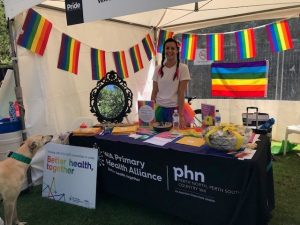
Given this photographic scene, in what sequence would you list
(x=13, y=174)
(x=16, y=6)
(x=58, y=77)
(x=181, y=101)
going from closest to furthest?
(x=13, y=174), (x=16, y=6), (x=181, y=101), (x=58, y=77)

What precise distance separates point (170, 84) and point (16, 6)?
153cm

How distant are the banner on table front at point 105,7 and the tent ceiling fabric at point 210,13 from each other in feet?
4.36

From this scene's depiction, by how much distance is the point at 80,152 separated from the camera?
7.99 ft

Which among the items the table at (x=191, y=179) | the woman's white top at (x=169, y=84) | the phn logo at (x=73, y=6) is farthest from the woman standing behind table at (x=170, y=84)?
the phn logo at (x=73, y=6)

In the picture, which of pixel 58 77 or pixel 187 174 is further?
pixel 58 77

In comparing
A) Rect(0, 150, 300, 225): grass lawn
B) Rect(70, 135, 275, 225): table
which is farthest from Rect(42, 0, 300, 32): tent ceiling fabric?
Rect(0, 150, 300, 225): grass lawn

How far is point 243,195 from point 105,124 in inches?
59.2

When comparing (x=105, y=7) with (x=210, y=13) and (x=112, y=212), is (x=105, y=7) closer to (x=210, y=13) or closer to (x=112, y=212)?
(x=112, y=212)

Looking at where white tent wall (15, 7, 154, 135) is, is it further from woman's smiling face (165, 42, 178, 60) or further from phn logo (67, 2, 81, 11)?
woman's smiling face (165, 42, 178, 60)

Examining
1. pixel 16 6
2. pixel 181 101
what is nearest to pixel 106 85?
pixel 181 101

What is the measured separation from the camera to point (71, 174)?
250 cm

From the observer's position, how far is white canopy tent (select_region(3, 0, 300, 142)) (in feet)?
9.52

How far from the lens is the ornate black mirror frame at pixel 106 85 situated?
2.60 m

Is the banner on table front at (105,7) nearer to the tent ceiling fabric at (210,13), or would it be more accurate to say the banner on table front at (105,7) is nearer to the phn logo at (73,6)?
the phn logo at (73,6)
